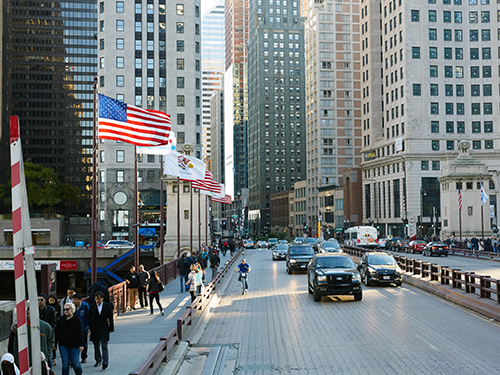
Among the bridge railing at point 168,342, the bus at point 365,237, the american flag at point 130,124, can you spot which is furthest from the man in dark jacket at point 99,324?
the bus at point 365,237

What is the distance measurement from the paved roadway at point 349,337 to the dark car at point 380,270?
3.22 metres

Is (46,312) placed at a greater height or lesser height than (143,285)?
greater

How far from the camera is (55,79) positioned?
154375 mm

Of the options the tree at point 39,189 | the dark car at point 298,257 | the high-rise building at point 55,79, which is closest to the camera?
the dark car at point 298,257

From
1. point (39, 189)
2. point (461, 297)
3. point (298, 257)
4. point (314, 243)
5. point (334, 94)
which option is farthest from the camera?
point (334, 94)

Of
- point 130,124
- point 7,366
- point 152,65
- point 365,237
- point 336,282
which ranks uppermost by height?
point 152,65

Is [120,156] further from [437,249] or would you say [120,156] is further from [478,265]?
[478,265]

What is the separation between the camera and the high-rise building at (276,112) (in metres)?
179

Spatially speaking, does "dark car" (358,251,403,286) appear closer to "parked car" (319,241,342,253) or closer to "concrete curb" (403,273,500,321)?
"concrete curb" (403,273,500,321)

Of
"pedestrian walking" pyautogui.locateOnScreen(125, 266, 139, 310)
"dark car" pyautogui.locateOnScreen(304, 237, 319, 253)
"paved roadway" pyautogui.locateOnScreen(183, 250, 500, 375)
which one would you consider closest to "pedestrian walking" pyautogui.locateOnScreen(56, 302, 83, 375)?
"paved roadway" pyautogui.locateOnScreen(183, 250, 500, 375)

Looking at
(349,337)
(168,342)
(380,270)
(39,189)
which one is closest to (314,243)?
(380,270)

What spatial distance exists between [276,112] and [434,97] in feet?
285

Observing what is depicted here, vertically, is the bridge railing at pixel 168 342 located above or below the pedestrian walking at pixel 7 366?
below

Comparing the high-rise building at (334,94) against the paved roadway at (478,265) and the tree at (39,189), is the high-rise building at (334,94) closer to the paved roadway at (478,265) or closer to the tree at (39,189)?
the tree at (39,189)
